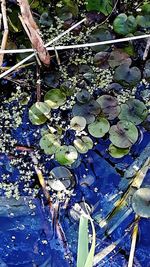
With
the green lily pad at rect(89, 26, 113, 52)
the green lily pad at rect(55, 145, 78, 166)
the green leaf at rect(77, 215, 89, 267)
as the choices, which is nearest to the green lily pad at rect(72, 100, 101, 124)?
the green lily pad at rect(55, 145, 78, 166)

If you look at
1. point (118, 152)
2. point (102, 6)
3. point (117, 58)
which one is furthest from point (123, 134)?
point (102, 6)

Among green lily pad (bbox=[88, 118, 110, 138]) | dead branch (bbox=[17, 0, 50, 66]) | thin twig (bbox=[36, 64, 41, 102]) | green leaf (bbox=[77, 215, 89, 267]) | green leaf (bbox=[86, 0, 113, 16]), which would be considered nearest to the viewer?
green leaf (bbox=[77, 215, 89, 267])

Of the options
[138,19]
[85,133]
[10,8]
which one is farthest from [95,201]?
[10,8]

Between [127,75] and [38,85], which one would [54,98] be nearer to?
[38,85]

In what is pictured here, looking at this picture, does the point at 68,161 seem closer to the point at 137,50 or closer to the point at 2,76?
the point at 2,76

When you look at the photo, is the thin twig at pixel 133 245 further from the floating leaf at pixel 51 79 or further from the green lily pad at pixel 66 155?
the floating leaf at pixel 51 79

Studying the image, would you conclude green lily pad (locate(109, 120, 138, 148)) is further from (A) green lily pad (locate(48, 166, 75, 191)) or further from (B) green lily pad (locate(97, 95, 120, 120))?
(A) green lily pad (locate(48, 166, 75, 191))
